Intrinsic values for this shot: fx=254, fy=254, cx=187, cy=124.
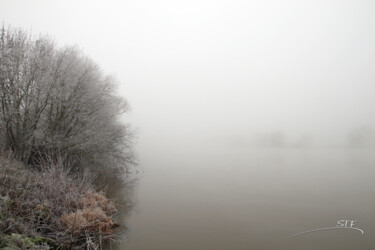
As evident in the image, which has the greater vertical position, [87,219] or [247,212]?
[247,212]

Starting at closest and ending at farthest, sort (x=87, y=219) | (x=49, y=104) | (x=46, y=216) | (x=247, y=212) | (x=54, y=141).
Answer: (x=46, y=216), (x=87, y=219), (x=247, y=212), (x=54, y=141), (x=49, y=104)

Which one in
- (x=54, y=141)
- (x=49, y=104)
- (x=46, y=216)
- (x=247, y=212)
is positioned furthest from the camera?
(x=49, y=104)

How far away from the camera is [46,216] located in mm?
8195

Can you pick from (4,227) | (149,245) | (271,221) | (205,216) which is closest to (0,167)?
(4,227)

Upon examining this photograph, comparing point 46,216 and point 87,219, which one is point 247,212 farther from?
point 46,216

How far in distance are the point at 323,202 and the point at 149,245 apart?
40.3 ft

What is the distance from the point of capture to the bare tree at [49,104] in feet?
48.8

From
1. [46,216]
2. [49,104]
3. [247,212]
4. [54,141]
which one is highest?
[49,104]

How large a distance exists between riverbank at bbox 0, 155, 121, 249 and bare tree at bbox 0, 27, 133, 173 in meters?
6.18

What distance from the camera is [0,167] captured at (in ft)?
29.3

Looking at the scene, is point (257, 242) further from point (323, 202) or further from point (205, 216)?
point (323, 202)

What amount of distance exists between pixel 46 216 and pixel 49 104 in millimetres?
10434

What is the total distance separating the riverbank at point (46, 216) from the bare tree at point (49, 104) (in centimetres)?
618

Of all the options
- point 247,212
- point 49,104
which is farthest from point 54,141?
point 247,212
